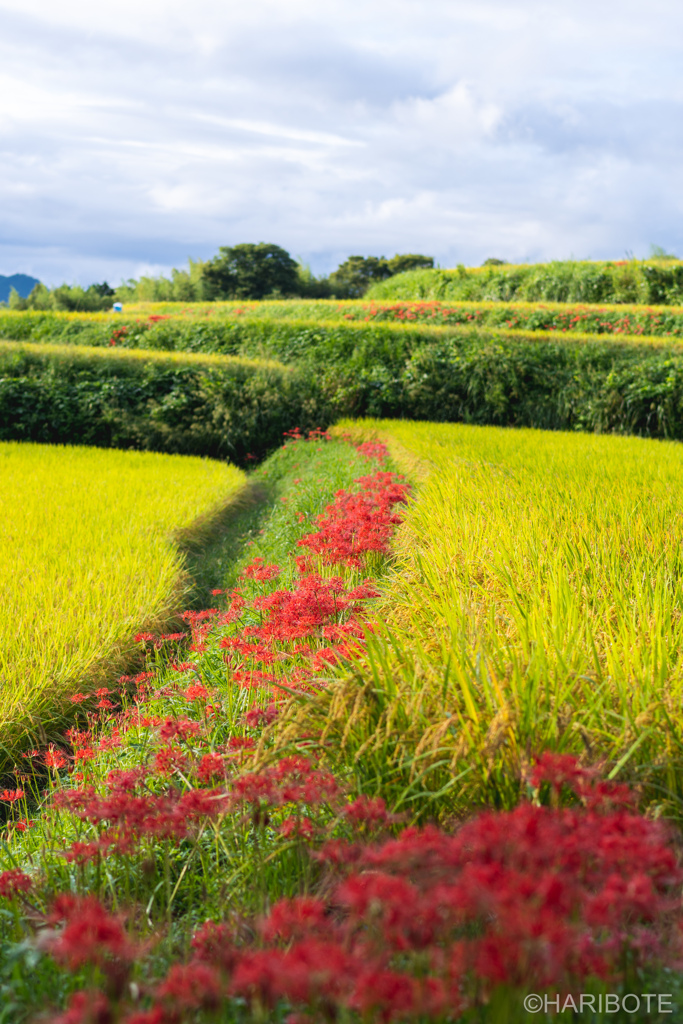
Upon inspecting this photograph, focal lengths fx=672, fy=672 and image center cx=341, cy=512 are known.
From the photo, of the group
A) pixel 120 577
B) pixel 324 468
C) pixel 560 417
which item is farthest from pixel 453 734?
pixel 560 417

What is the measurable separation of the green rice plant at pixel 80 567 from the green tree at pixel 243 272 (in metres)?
25.8

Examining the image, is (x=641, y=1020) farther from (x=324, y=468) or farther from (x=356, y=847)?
(x=324, y=468)

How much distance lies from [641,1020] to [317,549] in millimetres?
2880

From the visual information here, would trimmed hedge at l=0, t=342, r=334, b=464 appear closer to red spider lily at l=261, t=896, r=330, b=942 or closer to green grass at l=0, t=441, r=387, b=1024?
green grass at l=0, t=441, r=387, b=1024

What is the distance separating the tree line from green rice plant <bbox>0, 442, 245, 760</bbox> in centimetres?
2392

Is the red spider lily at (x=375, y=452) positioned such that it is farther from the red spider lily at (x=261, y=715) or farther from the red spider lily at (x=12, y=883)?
the red spider lily at (x=12, y=883)

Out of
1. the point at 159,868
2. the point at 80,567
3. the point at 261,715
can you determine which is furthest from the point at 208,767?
the point at 80,567

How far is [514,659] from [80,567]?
3036 mm

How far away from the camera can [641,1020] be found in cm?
113

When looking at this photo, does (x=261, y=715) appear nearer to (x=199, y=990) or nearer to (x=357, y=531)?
(x=199, y=990)

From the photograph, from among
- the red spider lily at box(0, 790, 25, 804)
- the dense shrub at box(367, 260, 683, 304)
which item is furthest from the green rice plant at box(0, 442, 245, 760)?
the dense shrub at box(367, 260, 683, 304)

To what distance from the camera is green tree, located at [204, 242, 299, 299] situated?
31.3m

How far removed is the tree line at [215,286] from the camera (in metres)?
28.5

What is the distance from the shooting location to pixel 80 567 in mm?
4027
